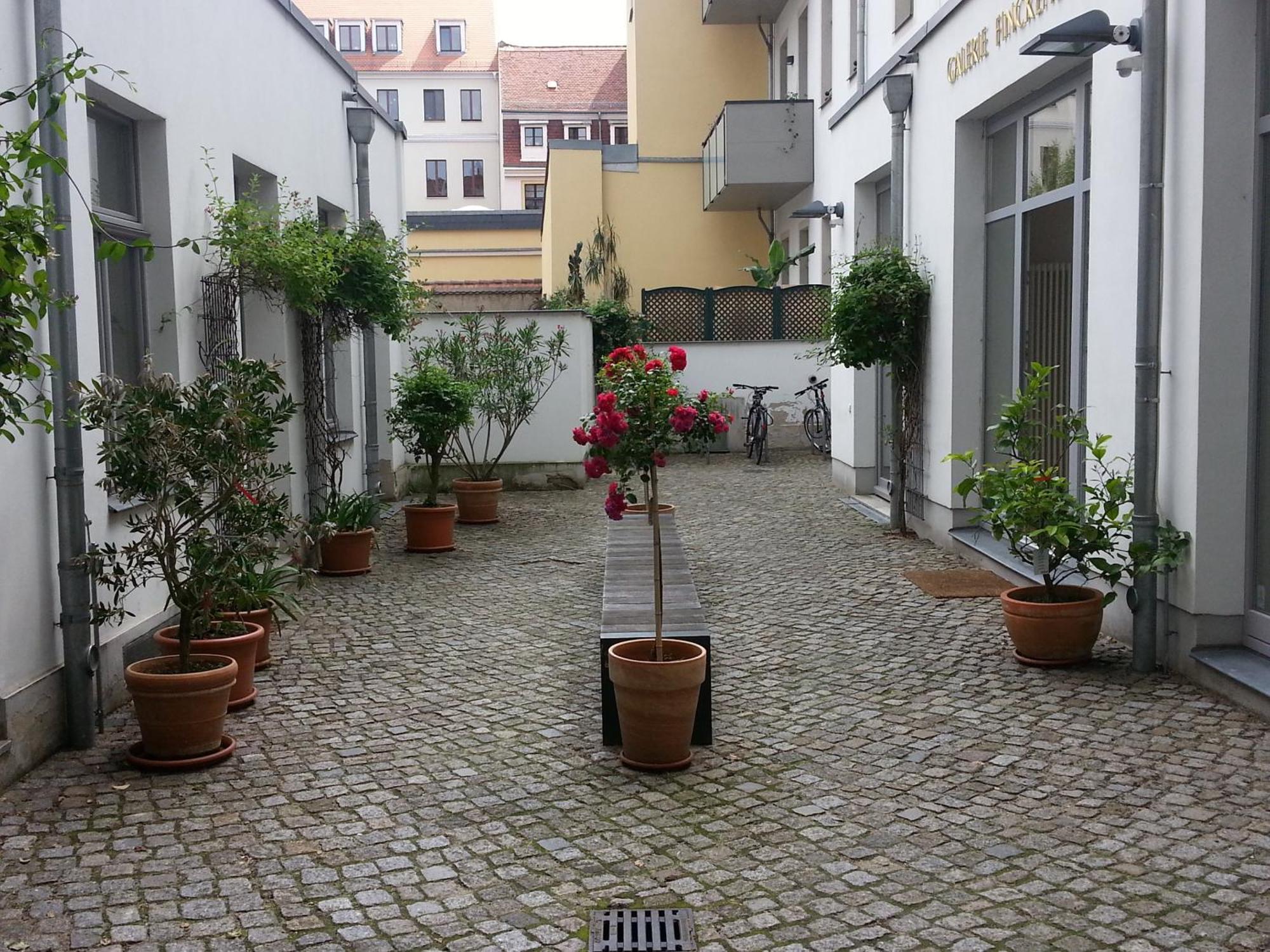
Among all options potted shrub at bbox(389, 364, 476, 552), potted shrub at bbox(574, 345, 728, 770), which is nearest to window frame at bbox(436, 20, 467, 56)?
potted shrub at bbox(389, 364, 476, 552)

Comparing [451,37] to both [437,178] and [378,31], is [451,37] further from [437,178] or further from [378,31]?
[437,178]

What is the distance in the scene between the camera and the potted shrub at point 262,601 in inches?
210

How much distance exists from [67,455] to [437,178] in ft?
177

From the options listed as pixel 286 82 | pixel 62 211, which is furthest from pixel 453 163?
pixel 62 211

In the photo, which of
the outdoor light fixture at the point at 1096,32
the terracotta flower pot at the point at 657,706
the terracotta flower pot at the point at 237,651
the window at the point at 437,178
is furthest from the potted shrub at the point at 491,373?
the window at the point at 437,178

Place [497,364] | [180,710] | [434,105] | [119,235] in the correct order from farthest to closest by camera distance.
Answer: [434,105] < [497,364] < [119,235] < [180,710]

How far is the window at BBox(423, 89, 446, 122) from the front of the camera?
57469 millimetres

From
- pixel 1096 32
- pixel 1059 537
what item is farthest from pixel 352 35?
pixel 1059 537

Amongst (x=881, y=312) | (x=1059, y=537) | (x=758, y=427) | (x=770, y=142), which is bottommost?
(x=1059, y=537)

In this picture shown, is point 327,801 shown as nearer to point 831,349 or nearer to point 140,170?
point 140,170

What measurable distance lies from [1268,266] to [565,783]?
12.6ft

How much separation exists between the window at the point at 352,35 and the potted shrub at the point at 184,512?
192ft

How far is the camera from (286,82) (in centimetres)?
955

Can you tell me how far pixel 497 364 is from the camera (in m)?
12.8
